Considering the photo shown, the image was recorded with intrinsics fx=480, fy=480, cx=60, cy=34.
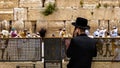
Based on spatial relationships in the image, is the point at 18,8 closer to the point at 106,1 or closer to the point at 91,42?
the point at 106,1

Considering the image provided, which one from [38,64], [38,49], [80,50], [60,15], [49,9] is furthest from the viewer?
[49,9]

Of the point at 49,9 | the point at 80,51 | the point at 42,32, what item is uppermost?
the point at 80,51

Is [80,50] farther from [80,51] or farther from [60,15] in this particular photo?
[60,15]

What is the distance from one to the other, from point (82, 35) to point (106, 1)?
27223 mm

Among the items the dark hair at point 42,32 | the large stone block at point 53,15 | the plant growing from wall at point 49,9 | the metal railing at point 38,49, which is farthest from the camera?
the plant growing from wall at point 49,9

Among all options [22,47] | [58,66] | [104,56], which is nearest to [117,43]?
[104,56]

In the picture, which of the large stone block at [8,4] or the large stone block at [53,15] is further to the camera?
the large stone block at [8,4]

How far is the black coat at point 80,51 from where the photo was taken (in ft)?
27.2

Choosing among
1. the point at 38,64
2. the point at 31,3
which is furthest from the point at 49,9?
the point at 38,64

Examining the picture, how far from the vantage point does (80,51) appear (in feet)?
27.3

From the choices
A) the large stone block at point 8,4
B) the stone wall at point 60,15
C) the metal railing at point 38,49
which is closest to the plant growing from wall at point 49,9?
the stone wall at point 60,15

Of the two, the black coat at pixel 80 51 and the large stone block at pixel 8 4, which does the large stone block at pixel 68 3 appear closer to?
the large stone block at pixel 8 4

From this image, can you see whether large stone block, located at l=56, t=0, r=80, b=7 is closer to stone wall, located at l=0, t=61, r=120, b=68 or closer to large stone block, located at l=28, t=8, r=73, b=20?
large stone block, located at l=28, t=8, r=73, b=20

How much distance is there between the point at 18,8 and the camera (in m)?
33.9
